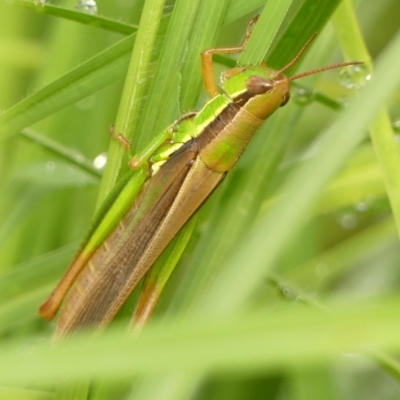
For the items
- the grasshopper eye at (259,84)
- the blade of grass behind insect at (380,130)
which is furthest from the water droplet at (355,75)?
the grasshopper eye at (259,84)

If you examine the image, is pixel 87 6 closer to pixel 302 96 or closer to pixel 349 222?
pixel 302 96

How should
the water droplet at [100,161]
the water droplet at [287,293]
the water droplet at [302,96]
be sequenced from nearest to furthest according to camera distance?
the water droplet at [302,96] < the water droplet at [287,293] < the water droplet at [100,161]

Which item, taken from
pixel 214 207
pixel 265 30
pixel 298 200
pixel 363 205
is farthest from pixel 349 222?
pixel 298 200

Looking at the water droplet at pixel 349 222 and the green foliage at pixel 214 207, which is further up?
the water droplet at pixel 349 222

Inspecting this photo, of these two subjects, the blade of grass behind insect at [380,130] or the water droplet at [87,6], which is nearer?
the blade of grass behind insect at [380,130]

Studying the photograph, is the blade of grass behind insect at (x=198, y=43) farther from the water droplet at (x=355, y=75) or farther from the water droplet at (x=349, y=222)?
the water droplet at (x=349, y=222)

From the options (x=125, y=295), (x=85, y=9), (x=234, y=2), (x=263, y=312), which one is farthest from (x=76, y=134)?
(x=263, y=312)

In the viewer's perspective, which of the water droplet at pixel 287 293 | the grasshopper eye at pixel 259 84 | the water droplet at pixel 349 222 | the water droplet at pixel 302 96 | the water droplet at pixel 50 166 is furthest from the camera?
the water droplet at pixel 349 222

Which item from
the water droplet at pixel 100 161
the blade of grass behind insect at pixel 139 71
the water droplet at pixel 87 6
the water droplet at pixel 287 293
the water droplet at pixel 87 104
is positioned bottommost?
the water droplet at pixel 287 293
